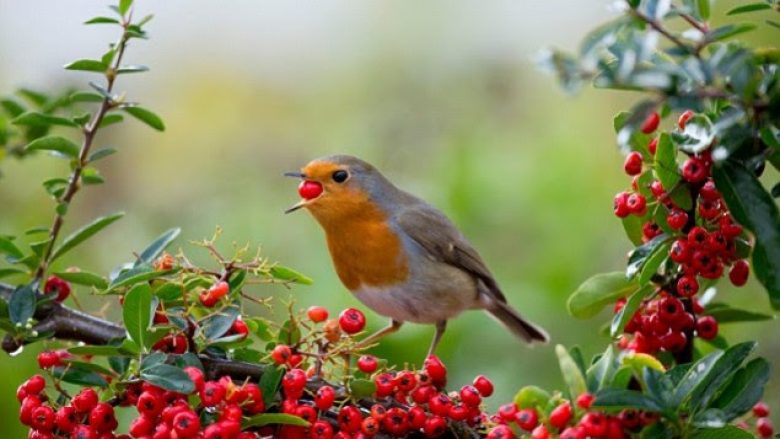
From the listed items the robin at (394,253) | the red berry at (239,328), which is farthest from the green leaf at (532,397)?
the robin at (394,253)

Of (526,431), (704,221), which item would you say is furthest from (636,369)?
(704,221)

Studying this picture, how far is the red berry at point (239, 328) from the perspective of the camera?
6.50 ft

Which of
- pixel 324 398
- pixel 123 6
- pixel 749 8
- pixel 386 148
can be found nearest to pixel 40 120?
pixel 123 6

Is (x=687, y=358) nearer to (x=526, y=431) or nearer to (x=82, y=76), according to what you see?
(x=526, y=431)

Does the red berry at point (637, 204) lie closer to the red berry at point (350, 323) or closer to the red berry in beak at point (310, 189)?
the red berry at point (350, 323)

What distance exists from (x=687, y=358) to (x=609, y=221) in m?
2.95

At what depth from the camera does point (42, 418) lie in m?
1.90

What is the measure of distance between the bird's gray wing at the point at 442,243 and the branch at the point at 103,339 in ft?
5.81

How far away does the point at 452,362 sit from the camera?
4227 mm

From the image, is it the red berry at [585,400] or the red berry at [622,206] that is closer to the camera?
the red berry at [585,400]

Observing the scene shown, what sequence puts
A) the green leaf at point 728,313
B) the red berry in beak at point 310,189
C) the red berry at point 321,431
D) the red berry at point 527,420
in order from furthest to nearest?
1. the red berry in beak at point 310,189
2. the green leaf at point 728,313
3. the red berry at point 321,431
4. the red berry at point 527,420

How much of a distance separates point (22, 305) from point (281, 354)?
53cm

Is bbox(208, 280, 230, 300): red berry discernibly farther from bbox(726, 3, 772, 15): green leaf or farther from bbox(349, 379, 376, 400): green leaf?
bbox(726, 3, 772, 15): green leaf

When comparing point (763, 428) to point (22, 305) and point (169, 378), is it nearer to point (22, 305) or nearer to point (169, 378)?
point (169, 378)
